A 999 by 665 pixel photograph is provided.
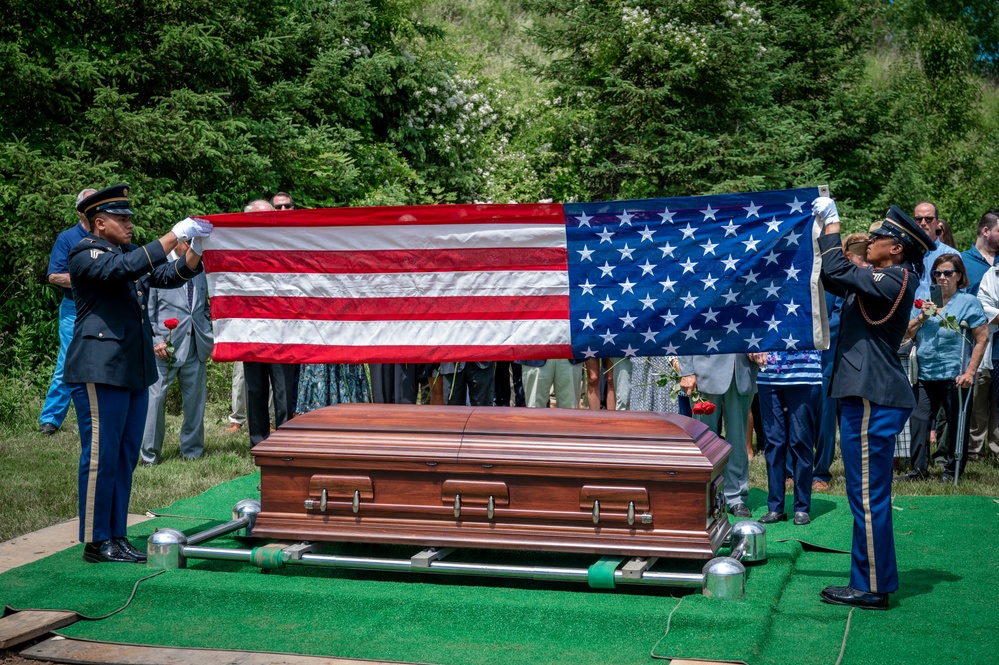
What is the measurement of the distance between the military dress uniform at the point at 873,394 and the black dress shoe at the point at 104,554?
3.76 metres

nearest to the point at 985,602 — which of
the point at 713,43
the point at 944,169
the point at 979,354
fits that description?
the point at 979,354

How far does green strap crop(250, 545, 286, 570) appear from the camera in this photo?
5.28 m

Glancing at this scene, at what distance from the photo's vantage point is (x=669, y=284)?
17.9 feet

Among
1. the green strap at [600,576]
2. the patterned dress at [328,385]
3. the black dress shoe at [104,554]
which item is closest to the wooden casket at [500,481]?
the green strap at [600,576]

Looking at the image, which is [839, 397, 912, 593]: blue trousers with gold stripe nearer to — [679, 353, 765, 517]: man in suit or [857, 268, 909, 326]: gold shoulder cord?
[857, 268, 909, 326]: gold shoulder cord

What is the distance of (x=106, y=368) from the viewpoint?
549 cm

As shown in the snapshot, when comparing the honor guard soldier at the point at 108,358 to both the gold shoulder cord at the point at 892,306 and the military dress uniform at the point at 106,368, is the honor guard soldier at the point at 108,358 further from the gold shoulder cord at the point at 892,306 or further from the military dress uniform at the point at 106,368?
the gold shoulder cord at the point at 892,306

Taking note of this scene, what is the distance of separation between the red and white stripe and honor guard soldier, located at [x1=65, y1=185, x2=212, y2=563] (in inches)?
14.2

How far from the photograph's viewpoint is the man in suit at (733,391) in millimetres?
6742

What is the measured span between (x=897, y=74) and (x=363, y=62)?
14806mm

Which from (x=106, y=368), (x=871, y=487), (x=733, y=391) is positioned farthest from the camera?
(x=733, y=391)

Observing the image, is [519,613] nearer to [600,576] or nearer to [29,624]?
[600,576]

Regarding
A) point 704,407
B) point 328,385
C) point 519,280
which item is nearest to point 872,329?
point 704,407

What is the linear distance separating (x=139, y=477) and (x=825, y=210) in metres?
5.49
